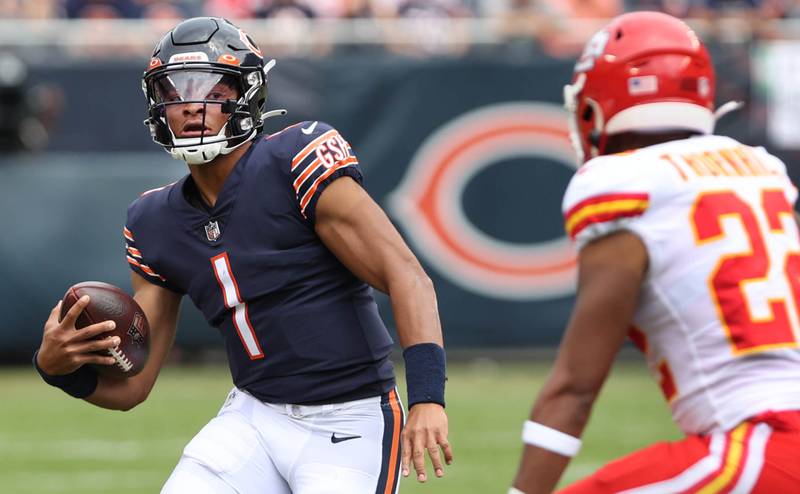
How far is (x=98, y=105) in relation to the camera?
10.1 m

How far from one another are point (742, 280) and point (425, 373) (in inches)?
35.0

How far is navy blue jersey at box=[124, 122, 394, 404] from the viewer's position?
3.65m

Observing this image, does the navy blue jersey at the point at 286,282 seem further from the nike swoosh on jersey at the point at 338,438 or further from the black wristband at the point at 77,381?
the black wristband at the point at 77,381

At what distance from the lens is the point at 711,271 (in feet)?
9.10

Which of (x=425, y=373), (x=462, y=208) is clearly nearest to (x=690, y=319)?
(x=425, y=373)

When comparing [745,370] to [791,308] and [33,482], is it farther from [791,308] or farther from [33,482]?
[33,482]

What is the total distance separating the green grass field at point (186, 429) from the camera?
6.68 m

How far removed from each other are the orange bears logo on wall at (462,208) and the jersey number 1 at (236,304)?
608cm

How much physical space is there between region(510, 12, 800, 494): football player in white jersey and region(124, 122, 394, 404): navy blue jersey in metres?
0.94

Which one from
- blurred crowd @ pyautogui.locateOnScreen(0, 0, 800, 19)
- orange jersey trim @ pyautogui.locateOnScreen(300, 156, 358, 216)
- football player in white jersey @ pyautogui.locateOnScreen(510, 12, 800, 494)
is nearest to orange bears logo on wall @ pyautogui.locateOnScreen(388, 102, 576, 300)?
blurred crowd @ pyautogui.locateOnScreen(0, 0, 800, 19)

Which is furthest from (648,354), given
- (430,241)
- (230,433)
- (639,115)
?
(430,241)

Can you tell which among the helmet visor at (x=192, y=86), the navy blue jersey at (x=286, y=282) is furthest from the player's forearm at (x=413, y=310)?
the helmet visor at (x=192, y=86)

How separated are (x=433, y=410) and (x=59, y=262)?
22.5 feet

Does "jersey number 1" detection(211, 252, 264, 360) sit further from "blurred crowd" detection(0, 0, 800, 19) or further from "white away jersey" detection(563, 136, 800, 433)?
"blurred crowd" detection(0, 0, 800, 19)
